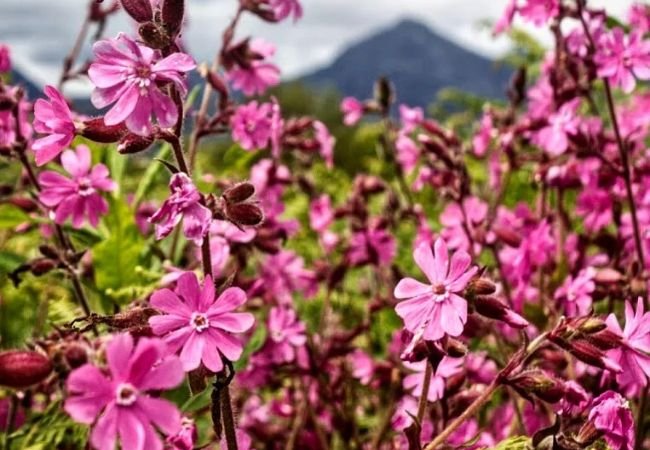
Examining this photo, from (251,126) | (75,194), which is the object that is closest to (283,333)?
(251,126)

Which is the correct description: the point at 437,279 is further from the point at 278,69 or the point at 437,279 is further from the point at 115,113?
the point at 278,69

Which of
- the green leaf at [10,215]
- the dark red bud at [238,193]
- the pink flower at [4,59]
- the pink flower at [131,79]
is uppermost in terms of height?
the pink flower at [131,79]

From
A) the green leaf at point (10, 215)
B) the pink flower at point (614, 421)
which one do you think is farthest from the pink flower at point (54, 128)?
the green leaf at point (10, 215)

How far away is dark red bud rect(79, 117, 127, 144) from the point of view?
1.24 metres

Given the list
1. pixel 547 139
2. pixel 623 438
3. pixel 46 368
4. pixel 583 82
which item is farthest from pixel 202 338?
pixel 583 82

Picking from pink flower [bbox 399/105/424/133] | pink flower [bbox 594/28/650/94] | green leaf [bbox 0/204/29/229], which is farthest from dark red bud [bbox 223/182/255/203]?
pink flower [bbox 399/105/424/133]

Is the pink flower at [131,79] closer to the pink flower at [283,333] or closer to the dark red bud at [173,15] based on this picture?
the dark red bud at [173,15]

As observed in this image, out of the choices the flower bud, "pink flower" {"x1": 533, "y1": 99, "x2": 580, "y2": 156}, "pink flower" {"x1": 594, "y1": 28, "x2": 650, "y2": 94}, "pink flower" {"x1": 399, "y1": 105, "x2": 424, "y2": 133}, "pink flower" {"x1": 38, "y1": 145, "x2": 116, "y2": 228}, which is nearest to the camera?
the flower bud

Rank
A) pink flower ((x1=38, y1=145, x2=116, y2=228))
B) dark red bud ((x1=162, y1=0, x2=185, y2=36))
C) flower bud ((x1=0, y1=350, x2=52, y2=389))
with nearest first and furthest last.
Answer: flower bud ((x1=0, y1=350, x2=52, y2=389))
dark red bud ((x1=162, y1=0, x2=185, y2=36))
pink flower ((x1=38, y1=145, x2=116, y2=228))

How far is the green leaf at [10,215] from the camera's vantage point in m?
2.15

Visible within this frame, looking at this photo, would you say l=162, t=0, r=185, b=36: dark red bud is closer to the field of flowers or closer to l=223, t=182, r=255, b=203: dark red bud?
the field of flowers

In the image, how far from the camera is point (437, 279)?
120 cm

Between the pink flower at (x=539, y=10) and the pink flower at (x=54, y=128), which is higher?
the pink flower at (x=54, y=128)

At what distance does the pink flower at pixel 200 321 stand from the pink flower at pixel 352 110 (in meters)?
1.91
